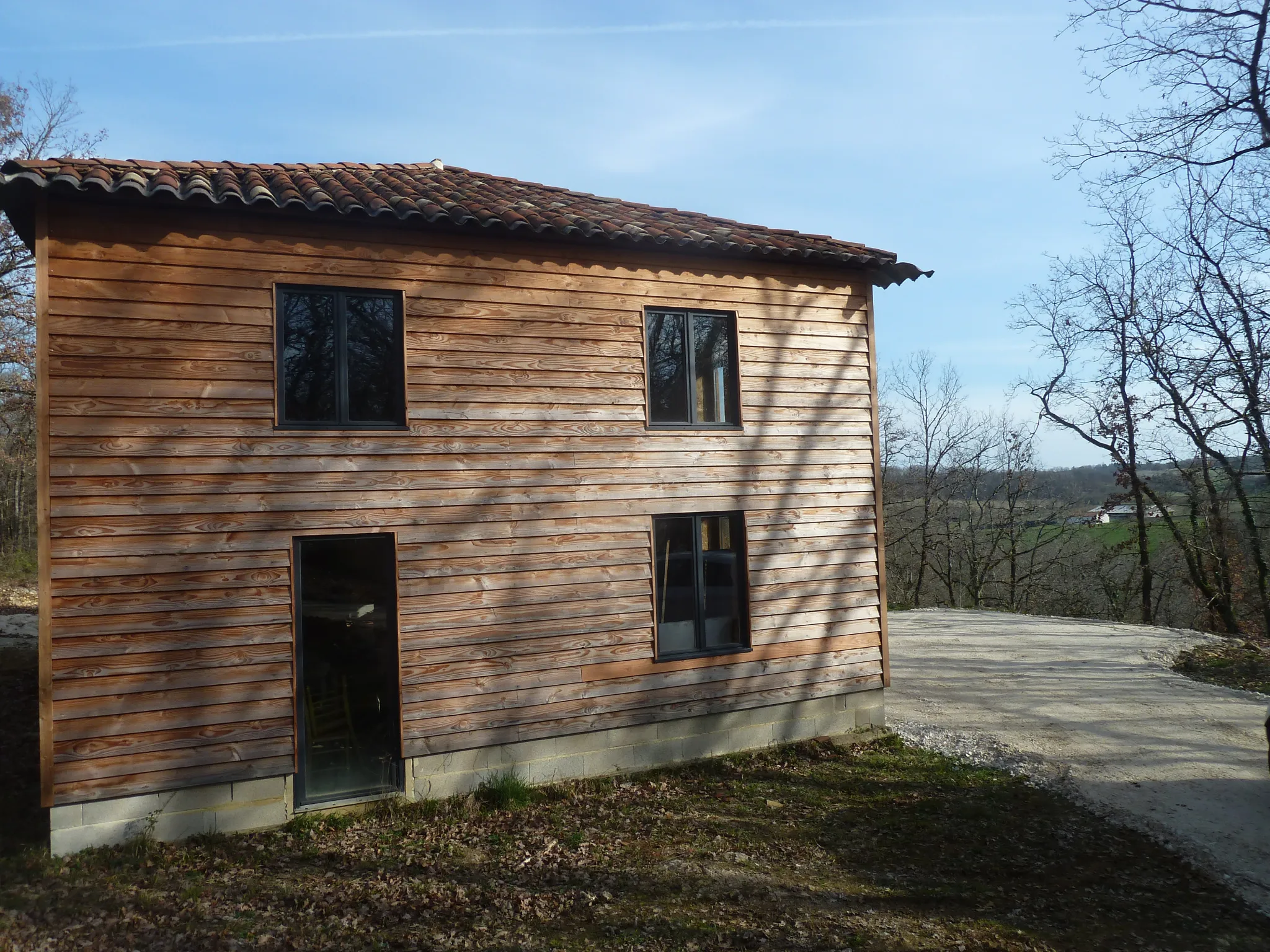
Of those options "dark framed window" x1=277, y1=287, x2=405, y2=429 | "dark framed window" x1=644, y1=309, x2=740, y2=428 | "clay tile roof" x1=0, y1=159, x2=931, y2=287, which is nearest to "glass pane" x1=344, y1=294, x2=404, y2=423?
"dark framed window" x1=277, y1=287, x2=405, y2=429

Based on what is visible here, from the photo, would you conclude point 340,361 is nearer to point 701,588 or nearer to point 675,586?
point 675,586

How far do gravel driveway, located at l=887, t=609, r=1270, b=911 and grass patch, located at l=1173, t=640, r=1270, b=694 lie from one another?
386mm

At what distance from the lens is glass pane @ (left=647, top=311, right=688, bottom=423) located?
29.6 feet

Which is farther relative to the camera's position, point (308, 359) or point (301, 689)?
point (308, 359)

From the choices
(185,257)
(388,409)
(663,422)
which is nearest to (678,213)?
(663,422)

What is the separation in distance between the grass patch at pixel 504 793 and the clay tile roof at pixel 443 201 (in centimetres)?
543

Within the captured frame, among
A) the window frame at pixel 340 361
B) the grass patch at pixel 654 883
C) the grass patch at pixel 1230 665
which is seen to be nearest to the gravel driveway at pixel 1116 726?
the grass patch at pixel 1230 665

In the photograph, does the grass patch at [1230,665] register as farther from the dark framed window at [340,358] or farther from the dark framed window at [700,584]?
the dark framed window at [340,358]

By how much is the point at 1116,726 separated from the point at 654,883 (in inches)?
289

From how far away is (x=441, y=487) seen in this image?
25.4ft

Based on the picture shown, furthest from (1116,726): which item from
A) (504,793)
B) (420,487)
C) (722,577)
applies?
(420,487)

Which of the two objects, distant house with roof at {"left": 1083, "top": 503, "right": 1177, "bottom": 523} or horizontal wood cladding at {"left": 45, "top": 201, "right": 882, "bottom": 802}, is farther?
Result: distant house with roof at {"left": 1083, "top": 503, "right": 1177, "bottom": 523}

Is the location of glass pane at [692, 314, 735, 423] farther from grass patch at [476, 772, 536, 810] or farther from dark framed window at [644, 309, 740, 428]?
grass patch at [476, 772, 536, 810]

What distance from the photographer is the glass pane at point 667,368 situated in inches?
355
